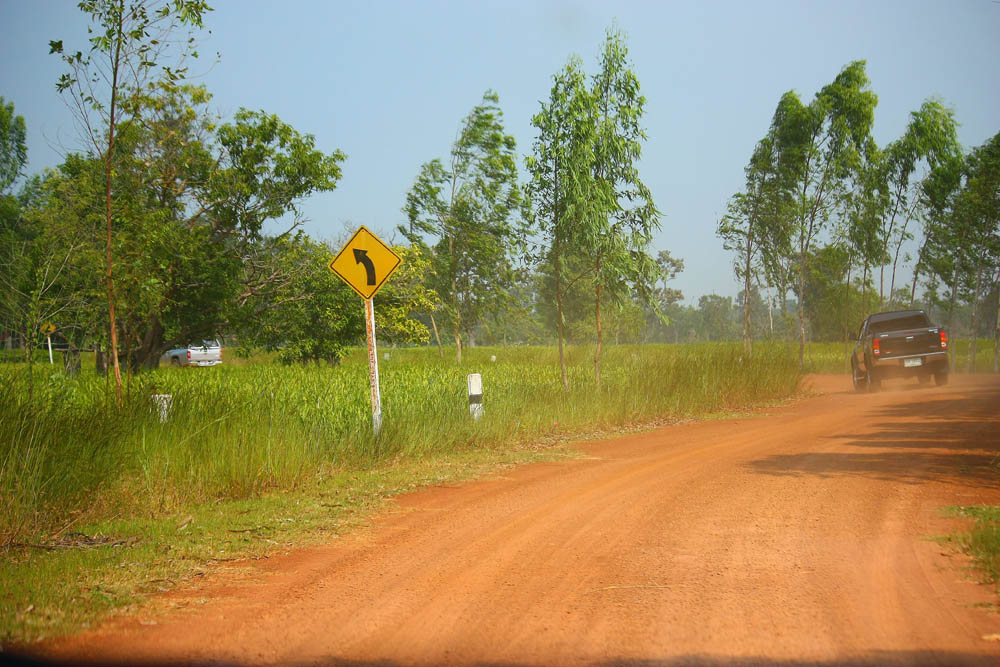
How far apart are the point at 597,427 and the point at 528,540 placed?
28.6 feet

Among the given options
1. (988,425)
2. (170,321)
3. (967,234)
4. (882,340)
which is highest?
(967,234)

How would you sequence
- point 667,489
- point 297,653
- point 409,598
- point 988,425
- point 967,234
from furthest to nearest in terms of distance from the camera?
point 967,234, point 988,425, point 667,489, point 409,598, point 297,653

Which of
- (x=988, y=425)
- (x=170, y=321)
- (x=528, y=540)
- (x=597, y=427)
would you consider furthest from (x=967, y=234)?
(x=528, y=540)

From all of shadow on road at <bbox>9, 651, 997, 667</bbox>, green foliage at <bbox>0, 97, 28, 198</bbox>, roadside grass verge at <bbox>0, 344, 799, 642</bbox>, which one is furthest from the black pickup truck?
green foliage at <bbox>0, 97, 28, 198</bbox>

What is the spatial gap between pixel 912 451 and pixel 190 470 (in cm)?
916

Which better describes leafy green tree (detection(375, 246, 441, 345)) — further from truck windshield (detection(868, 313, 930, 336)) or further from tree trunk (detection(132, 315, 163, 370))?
truck windshield (detection(868, 313, 930, 336))

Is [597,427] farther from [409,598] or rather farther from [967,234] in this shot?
[967,234]

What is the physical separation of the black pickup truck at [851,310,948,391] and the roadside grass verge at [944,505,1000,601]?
1757 cm

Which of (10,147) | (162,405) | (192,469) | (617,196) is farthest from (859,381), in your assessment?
(10,147)

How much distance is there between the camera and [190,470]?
8.07 metres

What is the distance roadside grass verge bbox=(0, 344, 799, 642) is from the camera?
18.1 feet

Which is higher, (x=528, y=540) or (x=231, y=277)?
(x=231, y=277)

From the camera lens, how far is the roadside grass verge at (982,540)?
515 centimetres

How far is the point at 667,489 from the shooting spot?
8461 mm
